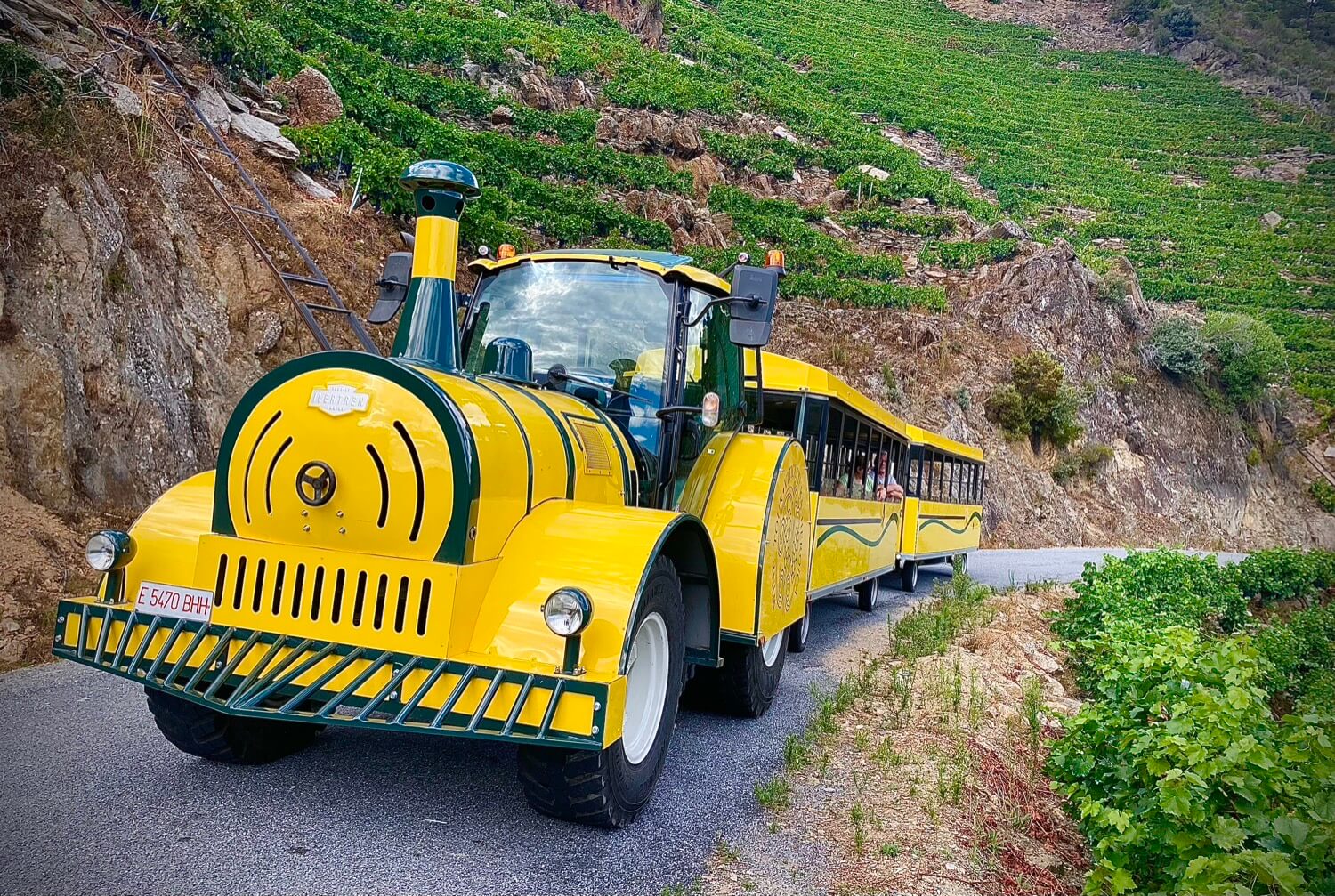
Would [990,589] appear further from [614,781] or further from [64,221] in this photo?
[64,221]

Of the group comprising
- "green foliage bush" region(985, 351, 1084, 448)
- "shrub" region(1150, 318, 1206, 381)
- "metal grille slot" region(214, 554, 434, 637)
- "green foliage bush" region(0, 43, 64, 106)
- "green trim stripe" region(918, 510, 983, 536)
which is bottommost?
"green trim stripe" region(918, 510, 983, 536)

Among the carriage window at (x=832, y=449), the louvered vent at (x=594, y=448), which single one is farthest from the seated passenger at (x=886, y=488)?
the louvered vent at (x=594, y=448)

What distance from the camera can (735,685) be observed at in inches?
227

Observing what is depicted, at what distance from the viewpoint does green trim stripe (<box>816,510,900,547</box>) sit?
809cm

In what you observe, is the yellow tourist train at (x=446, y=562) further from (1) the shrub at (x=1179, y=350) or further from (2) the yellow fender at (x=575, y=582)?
(1) the shrub at (x=1179, y=350)

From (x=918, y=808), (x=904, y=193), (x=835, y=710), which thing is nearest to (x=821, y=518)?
(x=835, y=710)

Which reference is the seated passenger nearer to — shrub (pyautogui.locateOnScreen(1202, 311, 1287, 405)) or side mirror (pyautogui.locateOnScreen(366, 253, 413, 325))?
side mirror (pyautogui.locateOnScreen(366, 253, 413, 325))

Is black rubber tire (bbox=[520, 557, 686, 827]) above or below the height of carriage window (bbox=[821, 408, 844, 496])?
below

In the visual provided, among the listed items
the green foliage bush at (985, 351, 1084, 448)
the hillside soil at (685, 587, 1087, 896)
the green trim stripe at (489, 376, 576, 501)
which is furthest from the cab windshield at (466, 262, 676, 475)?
the green foliage bush at (985, 351, 1084, 448)

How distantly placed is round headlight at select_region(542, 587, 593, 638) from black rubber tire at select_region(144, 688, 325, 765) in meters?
1.56

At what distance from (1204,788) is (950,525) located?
1305 centimetres

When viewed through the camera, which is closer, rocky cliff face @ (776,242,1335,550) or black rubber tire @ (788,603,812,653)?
black rubber tire @ (788,603,812,653)

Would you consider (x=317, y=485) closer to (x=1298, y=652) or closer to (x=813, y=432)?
(x=813, y=432)

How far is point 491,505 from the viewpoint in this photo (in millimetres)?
3611
